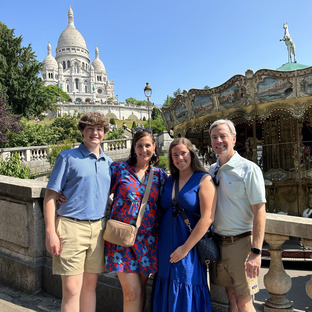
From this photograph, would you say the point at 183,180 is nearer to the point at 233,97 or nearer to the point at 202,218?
the point at 202,218

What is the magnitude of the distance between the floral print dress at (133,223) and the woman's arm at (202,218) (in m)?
0.25

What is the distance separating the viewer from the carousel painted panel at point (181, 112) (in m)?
10.6

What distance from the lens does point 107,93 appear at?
103000 mm

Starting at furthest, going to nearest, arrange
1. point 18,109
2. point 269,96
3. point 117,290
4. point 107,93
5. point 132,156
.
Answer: point 107,93 → point 18,109 → point 269,96 → point 117,290 → point 132,156

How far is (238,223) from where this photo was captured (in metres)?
2.18

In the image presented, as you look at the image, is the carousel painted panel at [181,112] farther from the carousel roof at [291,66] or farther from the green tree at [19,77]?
the green tree at [19,77]

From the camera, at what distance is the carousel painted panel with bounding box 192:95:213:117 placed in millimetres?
9284

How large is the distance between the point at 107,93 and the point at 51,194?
104m

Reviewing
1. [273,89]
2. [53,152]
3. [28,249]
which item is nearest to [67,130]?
[53,152]

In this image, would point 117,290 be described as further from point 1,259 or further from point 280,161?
point 280,161

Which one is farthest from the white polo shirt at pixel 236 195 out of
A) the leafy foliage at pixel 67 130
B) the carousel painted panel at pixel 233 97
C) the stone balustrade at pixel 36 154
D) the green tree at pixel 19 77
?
the green tree at pixel 19 77

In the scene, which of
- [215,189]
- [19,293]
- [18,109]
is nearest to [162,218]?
[215,189]

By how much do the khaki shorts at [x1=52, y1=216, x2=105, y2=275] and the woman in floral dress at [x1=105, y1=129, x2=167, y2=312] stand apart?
0.33 feet

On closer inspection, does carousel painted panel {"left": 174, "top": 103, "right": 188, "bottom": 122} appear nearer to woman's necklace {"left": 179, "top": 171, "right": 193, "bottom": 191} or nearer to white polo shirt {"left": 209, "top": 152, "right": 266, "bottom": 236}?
woman's necklace {"left": 179, "top": 171, "right": 193, "bottom": 191}
